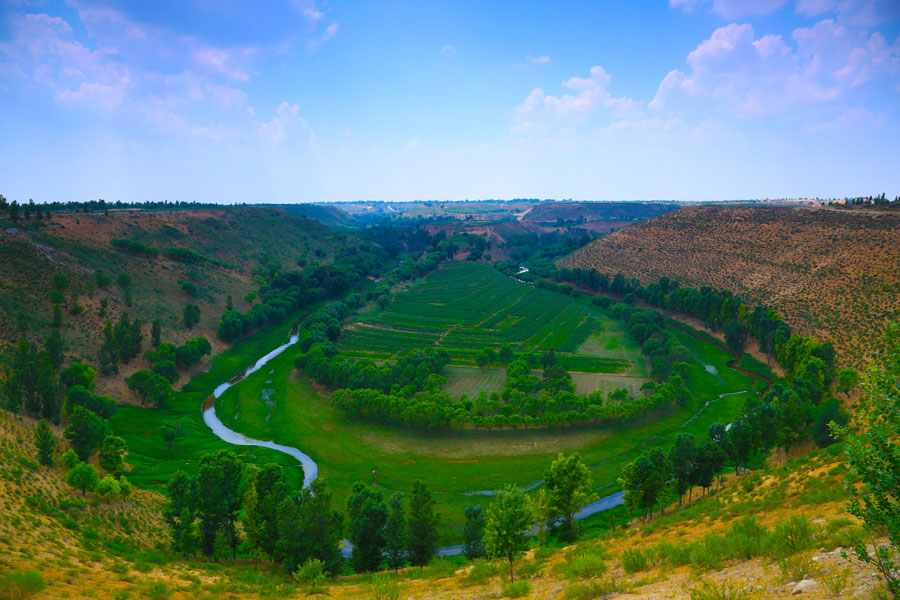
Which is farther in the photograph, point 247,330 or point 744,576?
point 247,330

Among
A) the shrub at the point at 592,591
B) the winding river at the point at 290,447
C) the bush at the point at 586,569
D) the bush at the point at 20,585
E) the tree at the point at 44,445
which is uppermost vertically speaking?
the shrub at the point at 592,591

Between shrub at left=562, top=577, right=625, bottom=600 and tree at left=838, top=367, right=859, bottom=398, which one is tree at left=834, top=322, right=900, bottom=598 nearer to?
shrub at left=562, top=577, right=625, bottom=600

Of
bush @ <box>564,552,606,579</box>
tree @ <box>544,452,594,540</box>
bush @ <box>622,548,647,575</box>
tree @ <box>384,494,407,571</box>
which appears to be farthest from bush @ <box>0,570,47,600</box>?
tree @ <box>544,452,594,540</box>

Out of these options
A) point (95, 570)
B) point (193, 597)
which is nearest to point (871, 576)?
point (193, 597)

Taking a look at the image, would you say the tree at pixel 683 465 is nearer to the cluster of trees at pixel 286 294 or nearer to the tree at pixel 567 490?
the tree at pixel 567 490

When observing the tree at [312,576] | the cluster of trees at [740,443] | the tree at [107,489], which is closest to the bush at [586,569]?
the tree at [312,576]

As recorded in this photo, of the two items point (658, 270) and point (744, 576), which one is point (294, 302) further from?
point (744, 576)
